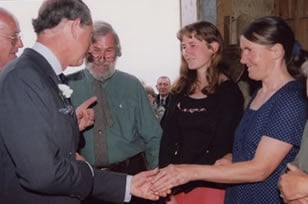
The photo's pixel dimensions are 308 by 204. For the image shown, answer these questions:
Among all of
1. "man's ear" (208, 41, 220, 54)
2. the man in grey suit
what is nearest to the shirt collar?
the man in grey suit

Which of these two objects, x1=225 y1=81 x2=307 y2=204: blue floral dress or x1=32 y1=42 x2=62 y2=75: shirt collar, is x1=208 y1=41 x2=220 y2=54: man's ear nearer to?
x1=225 y1=81 x2=307 y2=204: blue floral dress

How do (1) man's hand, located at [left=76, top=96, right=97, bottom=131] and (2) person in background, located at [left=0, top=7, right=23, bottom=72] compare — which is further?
(2) person in background, located at [left=0, top=7, right=23, bottom=72]

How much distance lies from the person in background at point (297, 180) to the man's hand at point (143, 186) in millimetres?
720

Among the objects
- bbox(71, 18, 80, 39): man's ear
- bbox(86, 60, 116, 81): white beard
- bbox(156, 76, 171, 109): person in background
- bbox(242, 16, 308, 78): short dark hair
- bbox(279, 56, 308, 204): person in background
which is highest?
bbox(71, 18, 80, 39): man's ear

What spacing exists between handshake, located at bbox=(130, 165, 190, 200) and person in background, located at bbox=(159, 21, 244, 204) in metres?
0.32

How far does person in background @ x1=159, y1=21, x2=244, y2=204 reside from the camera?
2.69 metres

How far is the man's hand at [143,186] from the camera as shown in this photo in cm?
226

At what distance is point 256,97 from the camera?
96.3 inches

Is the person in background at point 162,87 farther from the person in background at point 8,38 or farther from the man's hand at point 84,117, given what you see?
the man's hand at point 84,117

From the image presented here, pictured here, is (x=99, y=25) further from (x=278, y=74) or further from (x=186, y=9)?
(x=278, y=74)

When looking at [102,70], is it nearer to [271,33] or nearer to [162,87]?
[271,33]

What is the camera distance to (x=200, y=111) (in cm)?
276

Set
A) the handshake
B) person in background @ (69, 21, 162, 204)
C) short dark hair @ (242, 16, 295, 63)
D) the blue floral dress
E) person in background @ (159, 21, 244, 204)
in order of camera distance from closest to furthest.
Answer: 1. the blue floral dress
2. short dark hair @ (242, 16, 295, 63)
3. the handshake
4. person in background @ (159, 21, 244, 204)
5. person in background @ (69, 21, 162, 204)

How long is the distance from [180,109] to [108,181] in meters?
0.87
